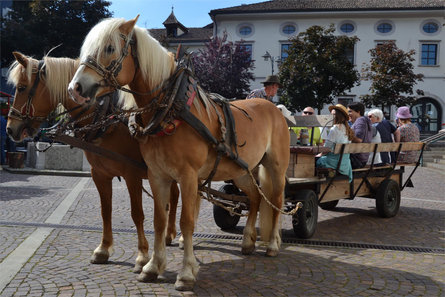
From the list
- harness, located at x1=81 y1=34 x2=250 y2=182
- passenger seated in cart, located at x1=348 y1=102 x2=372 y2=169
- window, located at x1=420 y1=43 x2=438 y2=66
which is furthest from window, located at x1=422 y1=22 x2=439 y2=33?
harness, located at x1=81 y1=34 x2=250 y2=182

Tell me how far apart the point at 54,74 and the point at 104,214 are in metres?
1.50

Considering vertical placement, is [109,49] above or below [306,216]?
above

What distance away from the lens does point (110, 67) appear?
323 centimetres

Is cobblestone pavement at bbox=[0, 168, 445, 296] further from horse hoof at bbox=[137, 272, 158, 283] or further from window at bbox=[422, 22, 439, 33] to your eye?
window at bbox=[422, 22, 439, 33]

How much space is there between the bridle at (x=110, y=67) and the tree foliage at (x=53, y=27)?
30.7 meters

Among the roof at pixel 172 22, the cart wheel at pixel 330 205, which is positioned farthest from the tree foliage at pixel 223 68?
the cart wheel at pixel 330 205

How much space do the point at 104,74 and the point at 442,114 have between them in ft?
121

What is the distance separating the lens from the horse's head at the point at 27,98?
402 centimetres

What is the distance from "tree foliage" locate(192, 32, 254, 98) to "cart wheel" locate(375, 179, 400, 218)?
23065mm

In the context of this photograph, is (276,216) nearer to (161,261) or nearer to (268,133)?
(268,133)

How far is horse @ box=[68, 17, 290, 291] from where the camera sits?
3.22 m

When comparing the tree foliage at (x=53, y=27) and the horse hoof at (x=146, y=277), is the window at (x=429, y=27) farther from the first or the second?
the horse hoof at (x=146, y=277)

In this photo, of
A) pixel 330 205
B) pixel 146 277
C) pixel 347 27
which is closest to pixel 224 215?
pixel 146 277

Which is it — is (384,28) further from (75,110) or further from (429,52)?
(75,110)
